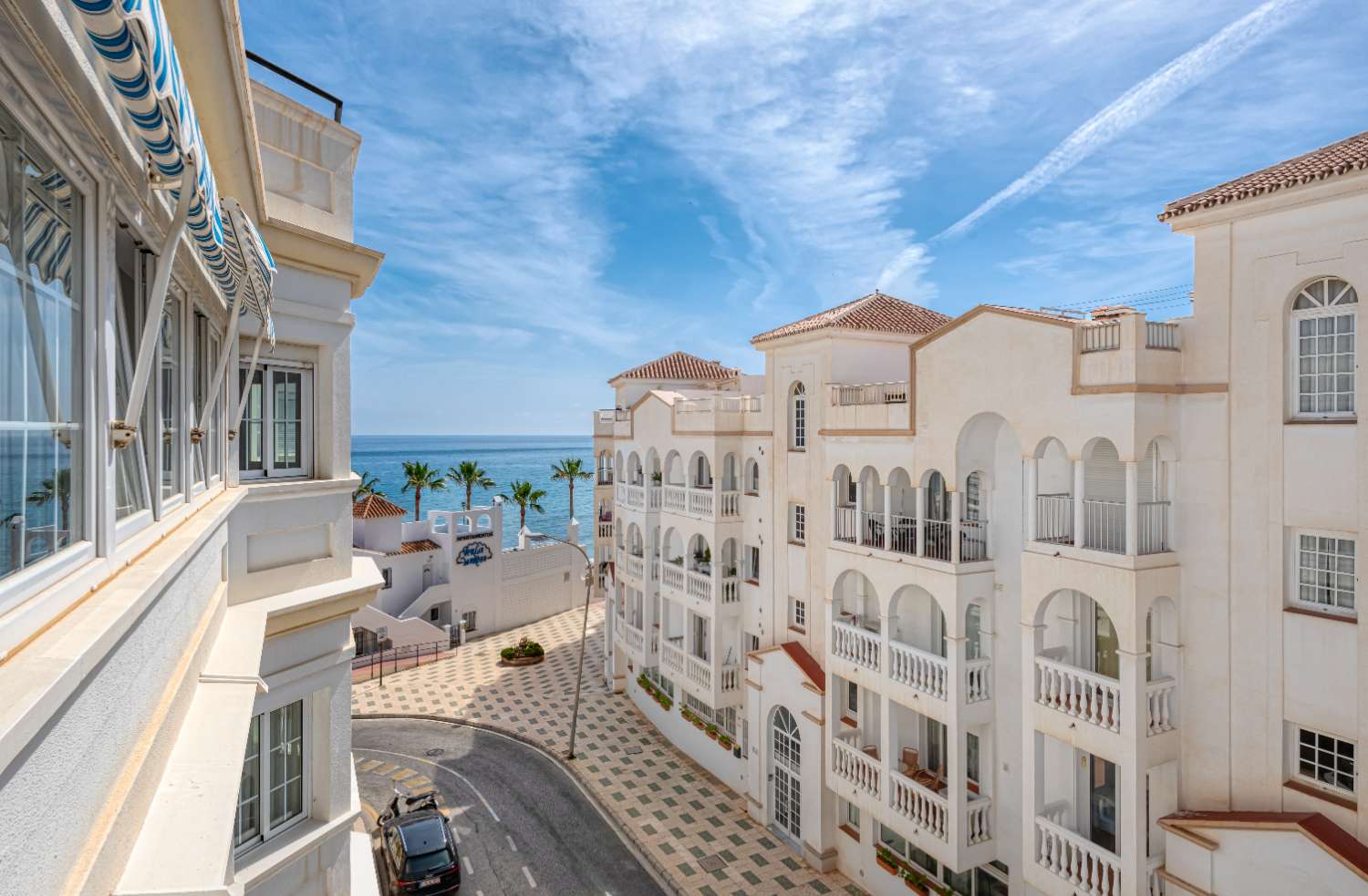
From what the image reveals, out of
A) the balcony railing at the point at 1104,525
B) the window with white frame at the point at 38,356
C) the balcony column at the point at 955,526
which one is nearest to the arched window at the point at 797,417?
the balcony column at the point at 955,526

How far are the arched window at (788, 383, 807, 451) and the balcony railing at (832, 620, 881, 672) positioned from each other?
5.68 meters

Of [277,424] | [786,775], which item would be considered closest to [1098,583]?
[786,775]

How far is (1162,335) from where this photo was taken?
12.6 m

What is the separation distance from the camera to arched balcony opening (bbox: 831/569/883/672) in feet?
57.1

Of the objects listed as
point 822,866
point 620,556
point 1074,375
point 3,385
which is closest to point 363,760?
point 620,556

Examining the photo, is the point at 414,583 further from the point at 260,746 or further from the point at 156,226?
the point at 156,226

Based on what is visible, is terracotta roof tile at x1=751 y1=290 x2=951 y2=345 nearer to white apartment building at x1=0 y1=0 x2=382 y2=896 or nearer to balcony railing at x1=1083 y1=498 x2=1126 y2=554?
balcony railing at x1=1083 y1=498 x2=1126 y2=554

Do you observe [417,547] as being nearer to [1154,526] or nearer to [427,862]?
[427,862]

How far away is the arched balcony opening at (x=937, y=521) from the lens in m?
16.1

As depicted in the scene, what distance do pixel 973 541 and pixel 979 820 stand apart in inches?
236

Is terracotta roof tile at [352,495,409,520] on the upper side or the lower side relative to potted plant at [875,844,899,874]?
upper

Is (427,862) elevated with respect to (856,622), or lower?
lower

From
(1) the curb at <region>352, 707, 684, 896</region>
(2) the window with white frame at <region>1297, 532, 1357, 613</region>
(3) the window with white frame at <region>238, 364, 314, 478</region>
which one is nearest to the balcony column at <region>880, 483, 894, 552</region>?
(2) the window with white frame at <region>1297, 532, 1357, 613</region>

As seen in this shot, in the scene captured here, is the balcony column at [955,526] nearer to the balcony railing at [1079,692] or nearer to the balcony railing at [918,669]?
the balcony railing at [918,669]
